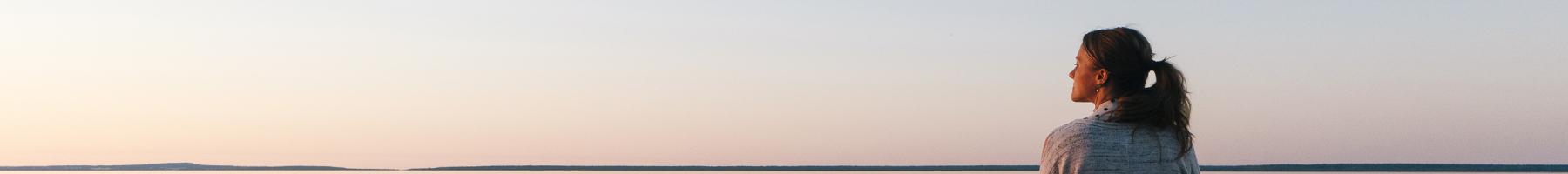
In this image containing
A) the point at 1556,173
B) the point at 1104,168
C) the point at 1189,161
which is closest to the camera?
the point at 1104,168

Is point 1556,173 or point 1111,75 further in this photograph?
point 1556,173

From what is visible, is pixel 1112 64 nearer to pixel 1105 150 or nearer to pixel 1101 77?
pixel 1101 77

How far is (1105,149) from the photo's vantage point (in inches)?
114

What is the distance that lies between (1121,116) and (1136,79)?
76mm

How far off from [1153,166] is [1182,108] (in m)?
0.13

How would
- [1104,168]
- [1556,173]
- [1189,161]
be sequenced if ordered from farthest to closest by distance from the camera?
[1556,173] → [1189,161] → [1104,168]

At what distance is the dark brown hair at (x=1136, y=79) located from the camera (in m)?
2.94

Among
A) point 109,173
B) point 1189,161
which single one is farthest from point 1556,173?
point 1189,161

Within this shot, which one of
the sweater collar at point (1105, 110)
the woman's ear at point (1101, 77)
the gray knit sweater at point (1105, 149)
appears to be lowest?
the gray knit sweater at point (1105, 149)

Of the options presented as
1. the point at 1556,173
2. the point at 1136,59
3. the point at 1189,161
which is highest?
the point at 1136,59

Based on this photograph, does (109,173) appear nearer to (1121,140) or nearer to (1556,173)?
(1556,173)

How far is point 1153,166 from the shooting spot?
301 cm

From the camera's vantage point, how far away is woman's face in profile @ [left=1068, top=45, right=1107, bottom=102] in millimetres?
2969

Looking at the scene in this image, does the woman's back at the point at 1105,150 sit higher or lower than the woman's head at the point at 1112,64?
lower
